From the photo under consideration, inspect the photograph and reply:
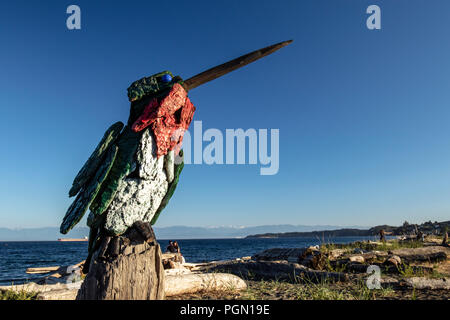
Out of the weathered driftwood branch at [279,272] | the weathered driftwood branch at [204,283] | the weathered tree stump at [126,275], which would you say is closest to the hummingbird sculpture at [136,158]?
the weathered tree stump at [126,275]

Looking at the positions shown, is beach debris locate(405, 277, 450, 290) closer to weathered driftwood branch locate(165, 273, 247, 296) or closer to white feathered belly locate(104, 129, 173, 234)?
weathered driftwood branch locate(165, 273, 247, 296)

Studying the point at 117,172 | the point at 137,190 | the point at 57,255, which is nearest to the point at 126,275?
the point at 137,190

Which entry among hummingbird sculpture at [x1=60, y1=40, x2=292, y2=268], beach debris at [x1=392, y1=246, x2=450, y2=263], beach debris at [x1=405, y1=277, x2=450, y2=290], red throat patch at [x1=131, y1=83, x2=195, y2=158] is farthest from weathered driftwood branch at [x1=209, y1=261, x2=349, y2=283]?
beach debris at [x1=392, y1=246, x2=450, y2=263]

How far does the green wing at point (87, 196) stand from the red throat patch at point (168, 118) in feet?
1.51

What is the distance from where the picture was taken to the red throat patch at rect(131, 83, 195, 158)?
3.36 m

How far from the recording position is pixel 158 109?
3.33m

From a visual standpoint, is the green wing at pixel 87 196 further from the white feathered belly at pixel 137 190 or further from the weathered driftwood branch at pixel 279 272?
the weathered driftwood branch at pixel 279 272

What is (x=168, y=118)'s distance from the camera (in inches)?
135

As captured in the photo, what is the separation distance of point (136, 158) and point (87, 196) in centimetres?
69

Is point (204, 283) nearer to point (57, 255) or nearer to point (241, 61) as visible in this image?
point (241, 61)

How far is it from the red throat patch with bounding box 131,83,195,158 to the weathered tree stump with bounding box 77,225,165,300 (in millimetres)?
1149

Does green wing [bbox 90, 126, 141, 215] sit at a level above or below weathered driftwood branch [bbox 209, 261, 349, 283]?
above
